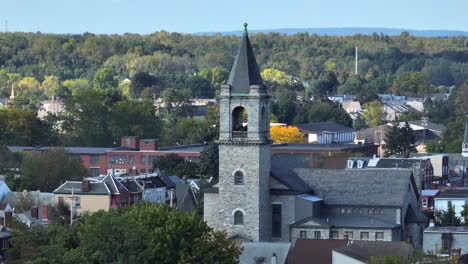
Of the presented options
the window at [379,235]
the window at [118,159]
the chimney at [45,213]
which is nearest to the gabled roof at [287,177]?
the window at [379,235]

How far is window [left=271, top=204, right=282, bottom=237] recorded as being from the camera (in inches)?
2849

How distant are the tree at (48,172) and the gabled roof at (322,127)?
45.5 m

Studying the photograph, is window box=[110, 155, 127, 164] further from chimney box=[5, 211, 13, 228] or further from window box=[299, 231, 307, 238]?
window box=[299, 231, 307, 238]

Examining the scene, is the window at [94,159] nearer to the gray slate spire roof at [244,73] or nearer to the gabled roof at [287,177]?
the gabled roof at [287,177]

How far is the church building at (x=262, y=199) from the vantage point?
71875 mm

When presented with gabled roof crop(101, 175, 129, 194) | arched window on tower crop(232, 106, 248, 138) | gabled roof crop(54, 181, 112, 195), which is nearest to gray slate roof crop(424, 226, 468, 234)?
arched window on tower crop(232, 106, 248, 138)

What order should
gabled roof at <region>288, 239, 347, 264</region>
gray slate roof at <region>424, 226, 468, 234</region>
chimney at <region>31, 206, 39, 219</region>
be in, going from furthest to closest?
chimney at <region>31, 206, 39, 219</region> → gray slate roof at <region>424, 226, 468, 234</region> → gabled roof at <region>288, 239, 347, 264</region>

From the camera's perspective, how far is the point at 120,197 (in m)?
86.4

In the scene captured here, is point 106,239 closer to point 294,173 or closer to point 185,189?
point 294,173

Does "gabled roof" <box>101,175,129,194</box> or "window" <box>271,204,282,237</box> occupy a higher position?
"gabled roof" <box>101,175,129,194</box>

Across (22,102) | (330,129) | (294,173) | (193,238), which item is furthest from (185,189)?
(22,102)

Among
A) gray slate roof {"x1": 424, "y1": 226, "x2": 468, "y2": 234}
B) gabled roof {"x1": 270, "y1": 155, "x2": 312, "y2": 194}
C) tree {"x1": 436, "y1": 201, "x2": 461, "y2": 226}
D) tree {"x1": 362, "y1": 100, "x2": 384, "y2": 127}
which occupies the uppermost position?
tree {"x1": 362, "y1": 100, "x2": 384, "y2": 127}

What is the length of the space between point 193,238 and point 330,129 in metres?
83.8

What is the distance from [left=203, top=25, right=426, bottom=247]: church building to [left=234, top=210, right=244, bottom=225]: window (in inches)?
1.4
